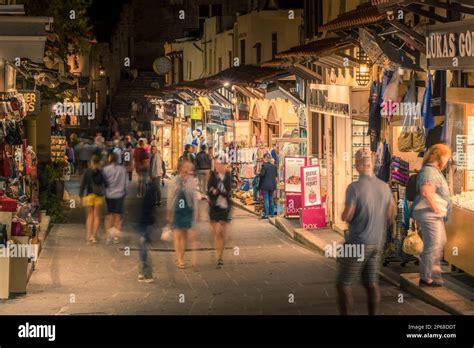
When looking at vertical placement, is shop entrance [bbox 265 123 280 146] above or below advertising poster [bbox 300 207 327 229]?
above

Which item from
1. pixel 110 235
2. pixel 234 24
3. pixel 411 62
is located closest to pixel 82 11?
pixel 110 235

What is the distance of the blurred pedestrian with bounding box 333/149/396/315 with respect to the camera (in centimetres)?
1188

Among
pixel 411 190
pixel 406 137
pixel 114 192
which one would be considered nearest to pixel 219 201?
pixel 406 137

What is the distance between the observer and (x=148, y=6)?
83688mm

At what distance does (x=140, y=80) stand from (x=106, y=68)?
5.61m

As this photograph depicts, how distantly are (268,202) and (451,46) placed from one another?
14.2 m

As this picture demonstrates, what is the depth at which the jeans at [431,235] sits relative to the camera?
48.5 feet

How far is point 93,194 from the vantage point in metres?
23.4

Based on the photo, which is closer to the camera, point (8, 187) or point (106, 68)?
point (8, 187)

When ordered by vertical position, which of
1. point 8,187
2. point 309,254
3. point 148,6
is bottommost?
point 309,254

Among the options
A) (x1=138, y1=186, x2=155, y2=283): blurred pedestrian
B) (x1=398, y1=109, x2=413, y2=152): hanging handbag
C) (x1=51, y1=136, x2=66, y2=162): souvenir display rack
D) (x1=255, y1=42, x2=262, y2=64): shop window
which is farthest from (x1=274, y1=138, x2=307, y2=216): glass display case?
(x1=255, y1=42, x2=262, y2=64): shop window

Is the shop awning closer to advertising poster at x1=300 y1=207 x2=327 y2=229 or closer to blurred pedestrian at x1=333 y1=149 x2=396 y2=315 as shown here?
advertising poster at x1=300 y1=207 x2=327 y2=229

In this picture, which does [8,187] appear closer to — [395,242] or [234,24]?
[395,242]

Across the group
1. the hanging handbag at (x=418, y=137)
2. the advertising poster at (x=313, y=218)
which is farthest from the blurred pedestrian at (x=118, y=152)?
the hanging handbag at (x=418, y=137)
